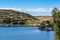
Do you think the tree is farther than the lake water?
No

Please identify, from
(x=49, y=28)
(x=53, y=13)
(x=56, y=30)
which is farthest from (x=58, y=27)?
(x=49, y=28)

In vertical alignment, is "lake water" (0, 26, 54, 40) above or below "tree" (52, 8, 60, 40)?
below

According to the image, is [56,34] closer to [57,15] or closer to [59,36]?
[59,36]

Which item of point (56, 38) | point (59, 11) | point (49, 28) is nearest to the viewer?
point (56, 38)

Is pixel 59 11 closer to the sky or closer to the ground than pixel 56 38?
closer to the sky

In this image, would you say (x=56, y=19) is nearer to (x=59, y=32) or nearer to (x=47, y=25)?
(x=59, y=32)

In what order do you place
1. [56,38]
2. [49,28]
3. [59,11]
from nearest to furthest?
[56,38] < [59,11] < [49,28]

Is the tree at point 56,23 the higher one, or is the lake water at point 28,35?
the tree at point 56,23

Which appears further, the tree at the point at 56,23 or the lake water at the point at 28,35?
the lake water at the point at 28,35

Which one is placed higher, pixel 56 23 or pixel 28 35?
pixel 56 23

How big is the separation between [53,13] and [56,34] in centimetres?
214

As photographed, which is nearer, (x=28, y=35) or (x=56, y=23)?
(x=56, y=23)

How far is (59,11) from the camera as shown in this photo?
20.5 meters

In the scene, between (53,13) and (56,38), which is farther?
(53,13)
